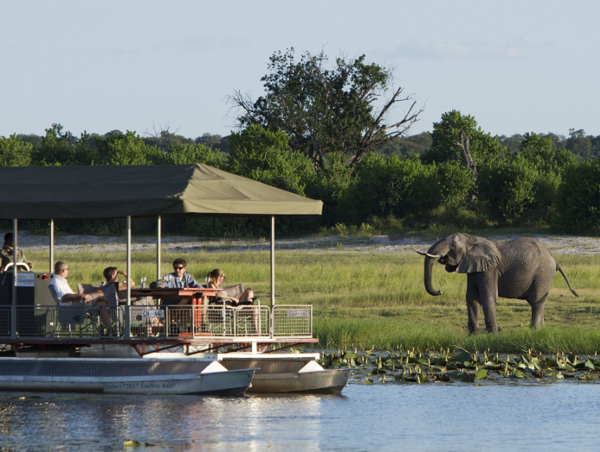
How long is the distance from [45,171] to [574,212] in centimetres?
3767

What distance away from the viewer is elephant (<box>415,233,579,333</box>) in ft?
75.0

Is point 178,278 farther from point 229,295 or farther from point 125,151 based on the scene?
point 125,151

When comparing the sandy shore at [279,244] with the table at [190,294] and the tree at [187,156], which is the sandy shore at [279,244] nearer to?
the tree at [187,156]

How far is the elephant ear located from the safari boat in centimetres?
728

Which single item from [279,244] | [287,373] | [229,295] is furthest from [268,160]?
[287,373]

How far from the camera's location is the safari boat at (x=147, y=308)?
14672mm

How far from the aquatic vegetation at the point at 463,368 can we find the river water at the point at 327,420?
387mm

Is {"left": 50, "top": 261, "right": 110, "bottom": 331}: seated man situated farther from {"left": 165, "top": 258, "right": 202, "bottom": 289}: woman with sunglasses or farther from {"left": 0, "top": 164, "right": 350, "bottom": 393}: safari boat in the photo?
{"left": 165, "top": 258, "right": 202, "bottom": 289}: woman with sunglasses

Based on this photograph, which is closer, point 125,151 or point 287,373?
point 287,373

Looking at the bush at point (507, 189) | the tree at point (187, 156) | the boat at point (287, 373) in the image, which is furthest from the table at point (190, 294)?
the tree at point (187, 156)

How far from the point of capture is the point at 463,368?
17.8 m

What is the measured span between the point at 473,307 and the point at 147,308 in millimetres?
9635

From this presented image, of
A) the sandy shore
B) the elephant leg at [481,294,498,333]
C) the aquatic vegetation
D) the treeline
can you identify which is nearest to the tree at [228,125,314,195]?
the treeline

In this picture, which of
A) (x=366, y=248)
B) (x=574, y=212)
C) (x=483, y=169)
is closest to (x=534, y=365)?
(x=366, y=248)
